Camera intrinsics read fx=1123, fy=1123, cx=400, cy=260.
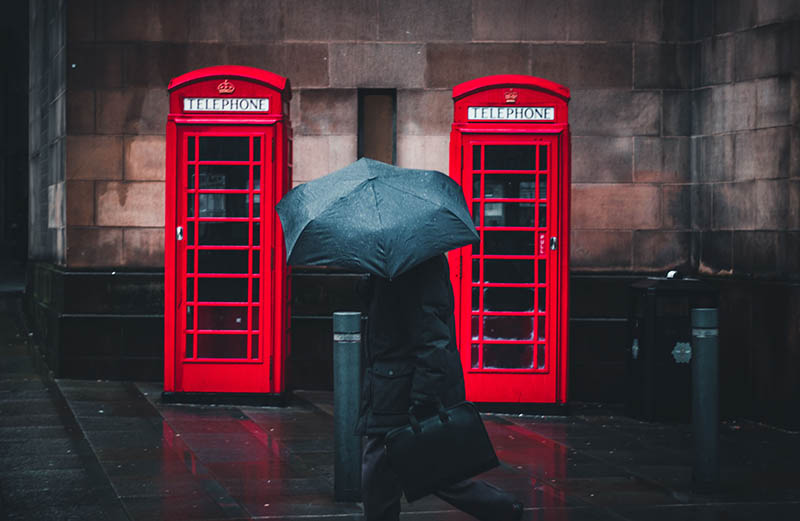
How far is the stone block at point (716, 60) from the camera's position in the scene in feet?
32.8

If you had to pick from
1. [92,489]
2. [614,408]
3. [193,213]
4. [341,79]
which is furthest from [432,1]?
[92,489]

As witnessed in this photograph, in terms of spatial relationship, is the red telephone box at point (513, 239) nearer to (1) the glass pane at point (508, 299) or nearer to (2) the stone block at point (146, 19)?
(1) the glass pane at point (508, 299)

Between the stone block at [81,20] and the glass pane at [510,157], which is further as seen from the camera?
the stone block at [81,20]

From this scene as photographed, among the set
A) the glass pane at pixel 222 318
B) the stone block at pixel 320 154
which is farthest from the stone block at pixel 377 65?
the glass pane at pixel 222 318

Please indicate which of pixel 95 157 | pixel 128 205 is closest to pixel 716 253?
pixel 128 205

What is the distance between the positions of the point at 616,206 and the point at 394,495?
19.6 ft

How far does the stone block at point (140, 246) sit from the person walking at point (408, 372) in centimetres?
593

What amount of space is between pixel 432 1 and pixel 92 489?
5.93 meters

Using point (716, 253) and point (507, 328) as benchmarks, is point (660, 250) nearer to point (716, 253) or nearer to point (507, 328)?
point (716, 253)

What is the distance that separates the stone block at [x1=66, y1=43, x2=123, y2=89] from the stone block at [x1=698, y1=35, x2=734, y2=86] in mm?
5469

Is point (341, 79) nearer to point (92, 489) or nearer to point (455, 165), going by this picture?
point (455, 165)

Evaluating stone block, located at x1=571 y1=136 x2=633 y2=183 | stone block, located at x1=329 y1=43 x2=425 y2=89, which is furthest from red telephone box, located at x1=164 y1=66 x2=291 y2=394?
stone block, located at x1=571 y1=136 x2=633 y2=183

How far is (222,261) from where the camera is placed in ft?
31.5

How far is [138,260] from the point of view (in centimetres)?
1070
